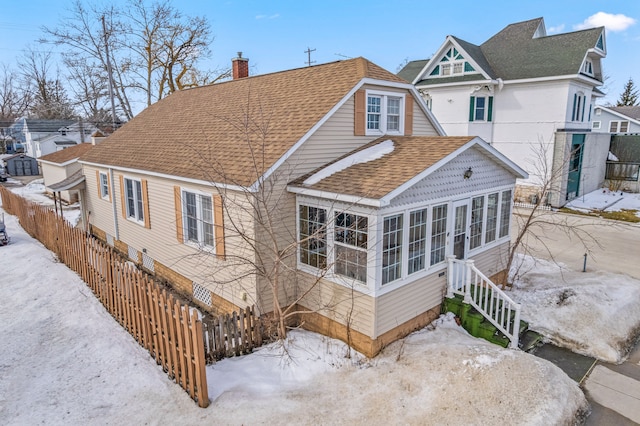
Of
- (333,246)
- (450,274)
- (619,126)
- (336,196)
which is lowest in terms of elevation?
(450,274)

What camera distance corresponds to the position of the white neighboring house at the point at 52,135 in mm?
Answer: 47688

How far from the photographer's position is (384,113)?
10.9 m

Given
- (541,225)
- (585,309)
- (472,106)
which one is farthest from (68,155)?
(585,309)

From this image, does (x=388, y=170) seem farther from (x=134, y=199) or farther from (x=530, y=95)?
(x=530, y=95)

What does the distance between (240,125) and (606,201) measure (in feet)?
78.6

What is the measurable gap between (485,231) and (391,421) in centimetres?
624

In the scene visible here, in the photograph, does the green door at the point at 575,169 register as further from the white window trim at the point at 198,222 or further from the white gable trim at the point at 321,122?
the white window trim at the point at 198,222

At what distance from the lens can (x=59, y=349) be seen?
782cm

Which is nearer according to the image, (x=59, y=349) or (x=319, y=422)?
(x=319, y=422)

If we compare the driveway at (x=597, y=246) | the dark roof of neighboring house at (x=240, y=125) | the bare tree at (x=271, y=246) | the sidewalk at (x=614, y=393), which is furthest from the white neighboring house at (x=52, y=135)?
the sidewalk at (x=614, y=393)

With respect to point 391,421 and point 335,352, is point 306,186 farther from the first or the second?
point 391,421

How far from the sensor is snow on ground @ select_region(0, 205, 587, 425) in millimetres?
6008

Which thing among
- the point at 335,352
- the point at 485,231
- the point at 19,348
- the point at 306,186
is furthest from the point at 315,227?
the point at 19,348

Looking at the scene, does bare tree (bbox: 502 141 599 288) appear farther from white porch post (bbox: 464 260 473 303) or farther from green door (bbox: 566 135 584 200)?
white porch post (bbox: 464 260 473 303)
